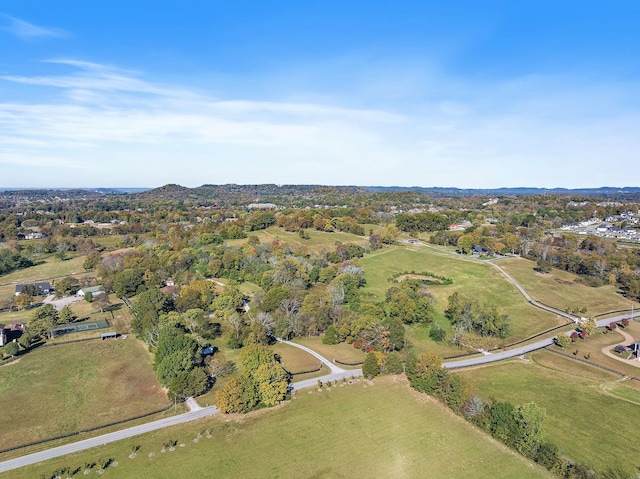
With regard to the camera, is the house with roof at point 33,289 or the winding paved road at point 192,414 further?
the house with roof at point 33,289

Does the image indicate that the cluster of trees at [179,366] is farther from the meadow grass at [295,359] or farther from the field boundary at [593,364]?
the field boundary at [593,364]

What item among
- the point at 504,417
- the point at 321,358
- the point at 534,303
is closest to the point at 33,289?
the point at 321,358

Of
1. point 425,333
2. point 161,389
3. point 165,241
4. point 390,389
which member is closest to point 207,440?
point 161,389

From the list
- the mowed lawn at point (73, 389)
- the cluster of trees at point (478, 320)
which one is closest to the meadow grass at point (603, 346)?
the cluster of trees at point (478, 320)

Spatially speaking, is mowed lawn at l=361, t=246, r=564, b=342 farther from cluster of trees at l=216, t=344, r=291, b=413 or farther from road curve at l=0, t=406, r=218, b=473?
road curve at l=0, t=406, r=218, b=473

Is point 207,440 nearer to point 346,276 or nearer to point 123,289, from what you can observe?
point 346,276

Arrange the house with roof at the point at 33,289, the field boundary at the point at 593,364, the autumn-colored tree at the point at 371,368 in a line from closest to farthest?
the autumn-colored tree at the point at 371,368 → the field boundary at the point at 593,364 → the house with roof at the point at 33,289

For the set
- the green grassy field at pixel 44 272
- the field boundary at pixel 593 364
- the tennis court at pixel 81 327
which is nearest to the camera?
the field boundary at pixel 593 364

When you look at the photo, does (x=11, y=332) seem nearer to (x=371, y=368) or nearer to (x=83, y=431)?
(x=83, y=431)
